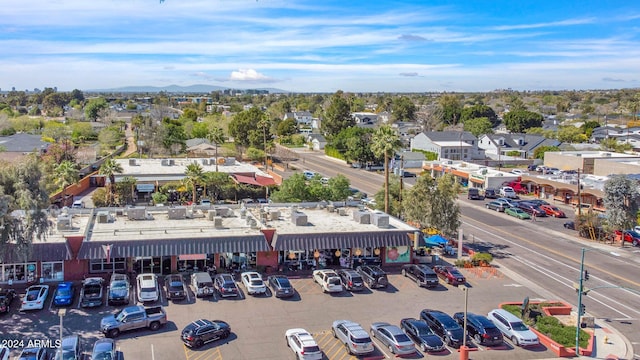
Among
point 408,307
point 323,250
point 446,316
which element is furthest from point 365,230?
point 446,316

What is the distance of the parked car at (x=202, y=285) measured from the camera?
37.2 meters

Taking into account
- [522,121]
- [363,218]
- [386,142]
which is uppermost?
[522,121]

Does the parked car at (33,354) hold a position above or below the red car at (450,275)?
above

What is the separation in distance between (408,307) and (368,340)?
8.05 metres

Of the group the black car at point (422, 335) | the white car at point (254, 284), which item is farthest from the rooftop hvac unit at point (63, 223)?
the black car at point (422, 335)

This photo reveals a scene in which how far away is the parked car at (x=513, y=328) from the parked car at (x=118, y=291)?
22517 mm

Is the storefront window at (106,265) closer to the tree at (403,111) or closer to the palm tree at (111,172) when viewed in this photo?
the palm tree at (111,172)

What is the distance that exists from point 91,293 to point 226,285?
8.32 meters

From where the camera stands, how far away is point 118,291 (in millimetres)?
35562

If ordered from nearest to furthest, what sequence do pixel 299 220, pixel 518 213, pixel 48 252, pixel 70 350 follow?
1. pixel 70 350
2. pixel 48 252
3. pixel 299 220
4. pixel 518 213

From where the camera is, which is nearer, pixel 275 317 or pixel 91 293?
pixel 275 317

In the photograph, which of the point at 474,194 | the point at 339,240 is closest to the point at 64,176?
the point at 339,240

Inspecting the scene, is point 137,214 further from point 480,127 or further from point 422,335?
point 480,127

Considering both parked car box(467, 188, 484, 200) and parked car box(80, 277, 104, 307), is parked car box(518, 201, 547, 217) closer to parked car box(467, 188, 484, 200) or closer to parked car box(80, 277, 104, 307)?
parked car box(467, 188, 484, 200)
